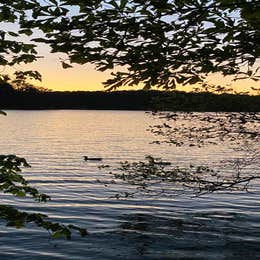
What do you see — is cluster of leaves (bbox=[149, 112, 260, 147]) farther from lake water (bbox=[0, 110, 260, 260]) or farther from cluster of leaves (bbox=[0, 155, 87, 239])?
cluster of leaves (bbox=[0, 155, 87, 239])

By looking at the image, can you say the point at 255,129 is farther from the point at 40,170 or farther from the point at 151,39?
the point at 40,170

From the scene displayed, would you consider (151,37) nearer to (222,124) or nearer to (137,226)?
(222,124)

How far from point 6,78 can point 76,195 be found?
2469cm

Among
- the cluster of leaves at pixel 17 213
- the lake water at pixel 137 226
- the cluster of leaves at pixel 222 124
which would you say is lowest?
the lake water at pixel 137 226

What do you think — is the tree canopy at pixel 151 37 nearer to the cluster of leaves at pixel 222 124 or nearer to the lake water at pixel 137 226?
the cluster of leaves at pixel 222 124

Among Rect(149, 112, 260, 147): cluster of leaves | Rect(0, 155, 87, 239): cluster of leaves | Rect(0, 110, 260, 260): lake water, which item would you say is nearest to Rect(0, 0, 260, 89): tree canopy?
Rect(0, 155, 87, 239): cluster of leaves

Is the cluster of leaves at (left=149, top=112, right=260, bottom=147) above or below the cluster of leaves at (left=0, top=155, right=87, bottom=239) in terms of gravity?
above

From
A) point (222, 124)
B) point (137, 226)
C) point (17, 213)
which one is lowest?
point (137, 226)

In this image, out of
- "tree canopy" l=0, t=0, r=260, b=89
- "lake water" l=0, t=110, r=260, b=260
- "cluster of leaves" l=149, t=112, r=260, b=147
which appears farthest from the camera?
"lake water" l=0, t=110, r=260, b=260

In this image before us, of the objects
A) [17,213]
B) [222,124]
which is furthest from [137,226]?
[17,213]

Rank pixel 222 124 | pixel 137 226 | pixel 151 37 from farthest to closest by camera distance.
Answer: pixel 137 226 → pixel 222 124 → pixel 151 37

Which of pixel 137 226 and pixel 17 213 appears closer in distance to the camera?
pixel 17 213

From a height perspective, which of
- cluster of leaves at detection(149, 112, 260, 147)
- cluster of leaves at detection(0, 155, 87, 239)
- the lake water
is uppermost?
cluster of leaves at detection(149, 112, 260, 147)

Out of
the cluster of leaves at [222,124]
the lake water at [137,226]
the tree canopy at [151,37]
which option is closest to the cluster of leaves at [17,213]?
the tree canopy at [151,37]
